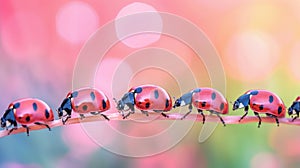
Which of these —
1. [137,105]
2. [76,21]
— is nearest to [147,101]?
[137,105]

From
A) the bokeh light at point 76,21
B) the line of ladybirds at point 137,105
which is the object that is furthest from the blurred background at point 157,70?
the line of ladybirds at point 137,105

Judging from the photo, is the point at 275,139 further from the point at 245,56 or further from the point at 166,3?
the point at 166,3

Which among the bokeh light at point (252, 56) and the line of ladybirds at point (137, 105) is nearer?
the line of ladybirds at point (137, 105)

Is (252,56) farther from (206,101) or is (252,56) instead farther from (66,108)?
(66,108)

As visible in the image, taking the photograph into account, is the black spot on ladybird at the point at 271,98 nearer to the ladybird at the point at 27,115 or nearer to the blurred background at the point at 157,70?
the blurred background at the point at 157,70

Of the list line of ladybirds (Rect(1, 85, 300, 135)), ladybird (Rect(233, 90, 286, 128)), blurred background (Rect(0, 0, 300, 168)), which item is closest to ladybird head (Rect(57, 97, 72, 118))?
line of ladybirds (Rect(1, 85, 300, 135))

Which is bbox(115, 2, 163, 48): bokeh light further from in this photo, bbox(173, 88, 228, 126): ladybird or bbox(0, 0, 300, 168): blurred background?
bbox(173, 88, 228, 126): ladybird
